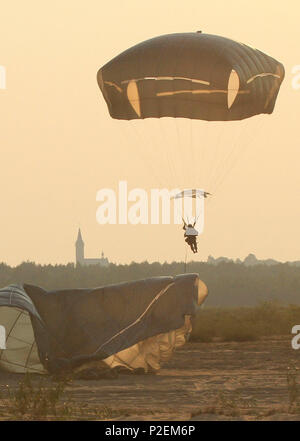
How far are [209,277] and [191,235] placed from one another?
77.4 meters

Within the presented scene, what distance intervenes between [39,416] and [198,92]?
13237mm

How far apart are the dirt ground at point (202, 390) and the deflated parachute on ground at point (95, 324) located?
0.51 meters

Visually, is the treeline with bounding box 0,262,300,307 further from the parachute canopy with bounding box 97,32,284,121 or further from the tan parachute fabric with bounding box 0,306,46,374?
the tan parachute fabric with bounding box 0,306,46,374

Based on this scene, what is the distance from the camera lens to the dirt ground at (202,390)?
26.2 meters

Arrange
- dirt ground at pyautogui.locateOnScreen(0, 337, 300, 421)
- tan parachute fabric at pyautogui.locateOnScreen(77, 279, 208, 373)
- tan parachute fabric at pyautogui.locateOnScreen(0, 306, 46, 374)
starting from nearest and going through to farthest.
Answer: dirt ground at pyautogui.locateOnScreen(0, 337, 300, 421), tan parachute fabric at pyautogui.locateOnScreen(0, 306, 46, 374), tan parachute fabric at pyautogui.locateOnScreen(77, 279, 208, 373)

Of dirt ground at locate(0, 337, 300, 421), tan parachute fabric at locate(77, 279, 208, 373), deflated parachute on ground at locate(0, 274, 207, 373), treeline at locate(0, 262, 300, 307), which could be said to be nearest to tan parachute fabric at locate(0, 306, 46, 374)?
deflated parachute on ground at locate(0, 274, 207, 373)

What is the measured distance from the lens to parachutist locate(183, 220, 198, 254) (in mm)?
36500

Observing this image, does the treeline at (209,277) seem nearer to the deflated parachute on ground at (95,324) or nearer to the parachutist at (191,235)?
the parachutist at (191,235)

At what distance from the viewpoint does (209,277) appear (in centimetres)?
11400

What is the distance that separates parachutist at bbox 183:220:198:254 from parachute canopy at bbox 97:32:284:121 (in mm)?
2684

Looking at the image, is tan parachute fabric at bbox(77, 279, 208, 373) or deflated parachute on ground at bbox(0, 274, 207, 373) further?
tan parachute fabric at bbox(77, 279, 208, 373)

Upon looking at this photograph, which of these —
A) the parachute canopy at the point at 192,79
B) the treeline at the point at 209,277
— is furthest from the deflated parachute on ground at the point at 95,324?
the treeline at the point at 209,277

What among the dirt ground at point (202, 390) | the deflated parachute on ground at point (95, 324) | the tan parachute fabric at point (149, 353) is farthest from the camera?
the tan parachute fabric at point (149, 353)

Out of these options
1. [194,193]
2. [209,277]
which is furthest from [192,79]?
[209,277]
